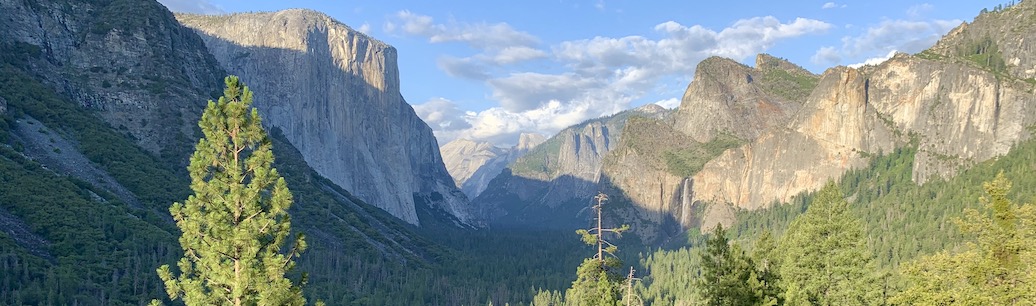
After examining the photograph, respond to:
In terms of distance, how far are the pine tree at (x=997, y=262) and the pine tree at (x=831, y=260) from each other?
27.4ft

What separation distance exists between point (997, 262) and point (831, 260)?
1334 cm

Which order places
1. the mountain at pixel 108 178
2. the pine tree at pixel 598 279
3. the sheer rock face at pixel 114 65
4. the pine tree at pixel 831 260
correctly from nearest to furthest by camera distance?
the pine tree at pixel 598 279, the pine tree at pixel 831 260, the mountain at pixel 108 178, the sheer rock face at pixel 114 65

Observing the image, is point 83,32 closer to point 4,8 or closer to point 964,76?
point 4,8

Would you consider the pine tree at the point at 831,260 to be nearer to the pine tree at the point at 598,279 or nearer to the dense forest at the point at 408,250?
the dense forest at the point at 408,250

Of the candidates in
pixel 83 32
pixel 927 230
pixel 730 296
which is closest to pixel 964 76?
pixel 927 230

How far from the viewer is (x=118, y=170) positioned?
142 meters

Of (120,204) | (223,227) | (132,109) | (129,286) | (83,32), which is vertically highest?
(83,32)

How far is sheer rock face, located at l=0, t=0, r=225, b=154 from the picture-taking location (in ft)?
532

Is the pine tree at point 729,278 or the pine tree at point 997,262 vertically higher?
the pine tree at point 997,262

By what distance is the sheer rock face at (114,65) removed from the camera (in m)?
162

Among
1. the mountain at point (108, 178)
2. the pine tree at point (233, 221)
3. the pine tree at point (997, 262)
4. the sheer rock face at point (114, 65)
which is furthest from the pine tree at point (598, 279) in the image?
the sheer rock face at point (114, 65)

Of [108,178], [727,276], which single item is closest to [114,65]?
[108,178]

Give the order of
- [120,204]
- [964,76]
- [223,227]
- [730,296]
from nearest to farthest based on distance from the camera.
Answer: [223,227], [730,296], [120,204], [964,76]

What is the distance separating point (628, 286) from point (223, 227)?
22.4 m
